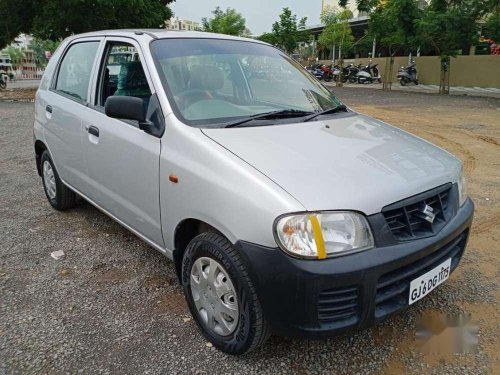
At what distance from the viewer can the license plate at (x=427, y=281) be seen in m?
2.22

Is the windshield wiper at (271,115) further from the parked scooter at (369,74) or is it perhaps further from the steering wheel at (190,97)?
the parked scooter at (369,74)

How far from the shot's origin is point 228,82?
3047 millimetres

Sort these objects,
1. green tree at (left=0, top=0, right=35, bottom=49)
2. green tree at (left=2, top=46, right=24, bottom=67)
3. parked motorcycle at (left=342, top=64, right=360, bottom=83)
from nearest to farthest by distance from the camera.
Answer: green tree at (left=0, top=0, right=35, bottom=49) → parked motorcycle at (left=342, top=64, right=360, bottom=83) → green tree at (left=2, top=46, right=24, bottom=67)

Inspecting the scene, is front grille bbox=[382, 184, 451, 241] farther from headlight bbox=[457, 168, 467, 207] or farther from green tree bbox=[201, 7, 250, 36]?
green tree bbox=[201, 7, 250, 36]

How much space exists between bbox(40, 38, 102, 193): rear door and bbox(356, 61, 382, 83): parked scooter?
27.1 metres

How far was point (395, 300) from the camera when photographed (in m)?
2.19

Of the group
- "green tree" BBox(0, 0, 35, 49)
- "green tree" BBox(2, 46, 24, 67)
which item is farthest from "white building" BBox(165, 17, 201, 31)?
"green tree" BBox(2, 46, 24, 67)

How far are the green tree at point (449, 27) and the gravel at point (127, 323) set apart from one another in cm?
1682

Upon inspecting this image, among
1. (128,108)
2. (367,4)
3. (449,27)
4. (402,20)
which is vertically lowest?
(128,108)

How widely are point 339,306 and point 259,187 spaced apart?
0.65m

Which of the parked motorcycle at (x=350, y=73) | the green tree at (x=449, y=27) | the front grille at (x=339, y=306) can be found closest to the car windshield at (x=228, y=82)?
the front grille at (x=339, y=306)

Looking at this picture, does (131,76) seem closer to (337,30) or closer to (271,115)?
(271,115)

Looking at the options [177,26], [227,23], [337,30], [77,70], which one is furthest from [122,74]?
[177,26]

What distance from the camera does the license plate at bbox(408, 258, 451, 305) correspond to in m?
2.22
